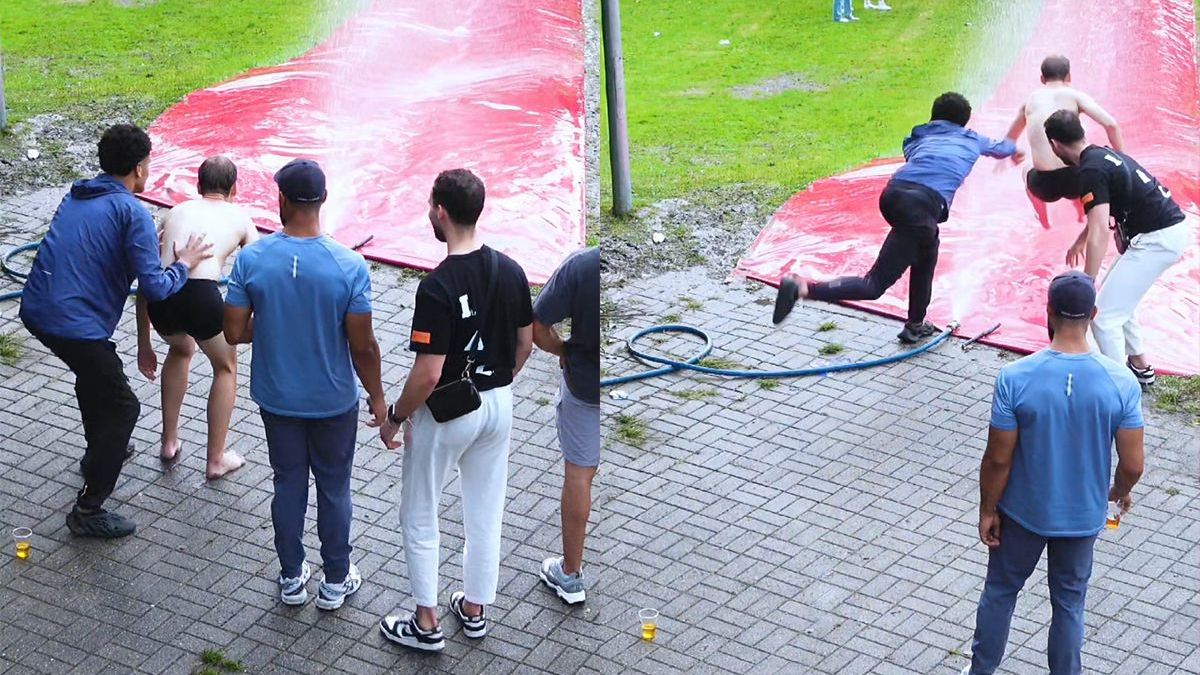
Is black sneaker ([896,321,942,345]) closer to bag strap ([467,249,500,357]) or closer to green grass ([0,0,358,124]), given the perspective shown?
bag strap ([467,249,500,357])

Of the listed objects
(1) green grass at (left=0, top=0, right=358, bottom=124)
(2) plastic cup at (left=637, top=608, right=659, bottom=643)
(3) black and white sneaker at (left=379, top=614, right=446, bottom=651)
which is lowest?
(2) plastic cup at (left=637, top=608, right=659, bottom=643)

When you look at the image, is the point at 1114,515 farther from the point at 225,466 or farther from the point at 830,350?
the point at 225,466

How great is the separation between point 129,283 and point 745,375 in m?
3.10

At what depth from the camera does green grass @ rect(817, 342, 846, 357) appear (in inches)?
309

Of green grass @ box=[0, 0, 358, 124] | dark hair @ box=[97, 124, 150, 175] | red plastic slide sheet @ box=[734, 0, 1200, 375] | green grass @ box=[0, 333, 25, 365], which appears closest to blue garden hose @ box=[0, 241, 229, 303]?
green grass @ box=[0, 333, 25, 365]

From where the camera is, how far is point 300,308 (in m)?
5.04

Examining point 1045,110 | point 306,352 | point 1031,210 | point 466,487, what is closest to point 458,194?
point 306,352

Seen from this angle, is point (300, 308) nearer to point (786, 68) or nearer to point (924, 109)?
point (924, 109)

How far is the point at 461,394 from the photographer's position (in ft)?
16.3

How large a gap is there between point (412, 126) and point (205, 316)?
7.88 feet

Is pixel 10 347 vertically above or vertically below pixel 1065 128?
below

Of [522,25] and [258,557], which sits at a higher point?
[522,25]

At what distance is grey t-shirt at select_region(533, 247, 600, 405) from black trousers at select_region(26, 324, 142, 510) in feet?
5.69

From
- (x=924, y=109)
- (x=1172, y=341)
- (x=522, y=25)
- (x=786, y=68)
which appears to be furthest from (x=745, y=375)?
(x=786, y=68)
